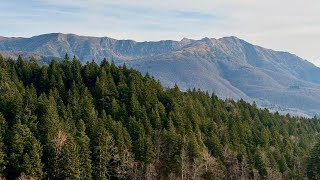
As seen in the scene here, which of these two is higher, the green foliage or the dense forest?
the dense forest

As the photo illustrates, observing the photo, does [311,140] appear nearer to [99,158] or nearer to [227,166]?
[227,166]

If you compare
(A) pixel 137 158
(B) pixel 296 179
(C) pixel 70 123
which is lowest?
A: (B) pixel 296 179

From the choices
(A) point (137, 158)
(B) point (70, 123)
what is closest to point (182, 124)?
(A) point (137, 158)

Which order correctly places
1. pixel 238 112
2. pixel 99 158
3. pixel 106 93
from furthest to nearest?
pixel 238 112
pixel 106 93
pixel 99 158

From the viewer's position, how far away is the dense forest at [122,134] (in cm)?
7904

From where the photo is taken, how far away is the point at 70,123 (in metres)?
94.4

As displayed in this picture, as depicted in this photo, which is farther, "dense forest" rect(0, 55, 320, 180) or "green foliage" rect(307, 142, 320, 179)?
"green foliage" rect(307, 142, 320, 179)

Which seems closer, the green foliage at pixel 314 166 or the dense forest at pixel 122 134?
the dense forest at pixel 122 134

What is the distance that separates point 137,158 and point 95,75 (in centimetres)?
4552

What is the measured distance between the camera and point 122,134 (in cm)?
9462

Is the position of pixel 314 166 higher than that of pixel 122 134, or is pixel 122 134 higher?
pixel 122 134

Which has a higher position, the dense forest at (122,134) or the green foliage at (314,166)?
the dense forest at (122,134)

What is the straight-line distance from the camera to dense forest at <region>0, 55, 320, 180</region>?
259 feet

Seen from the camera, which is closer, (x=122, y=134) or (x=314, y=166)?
(x=122, y=134)
